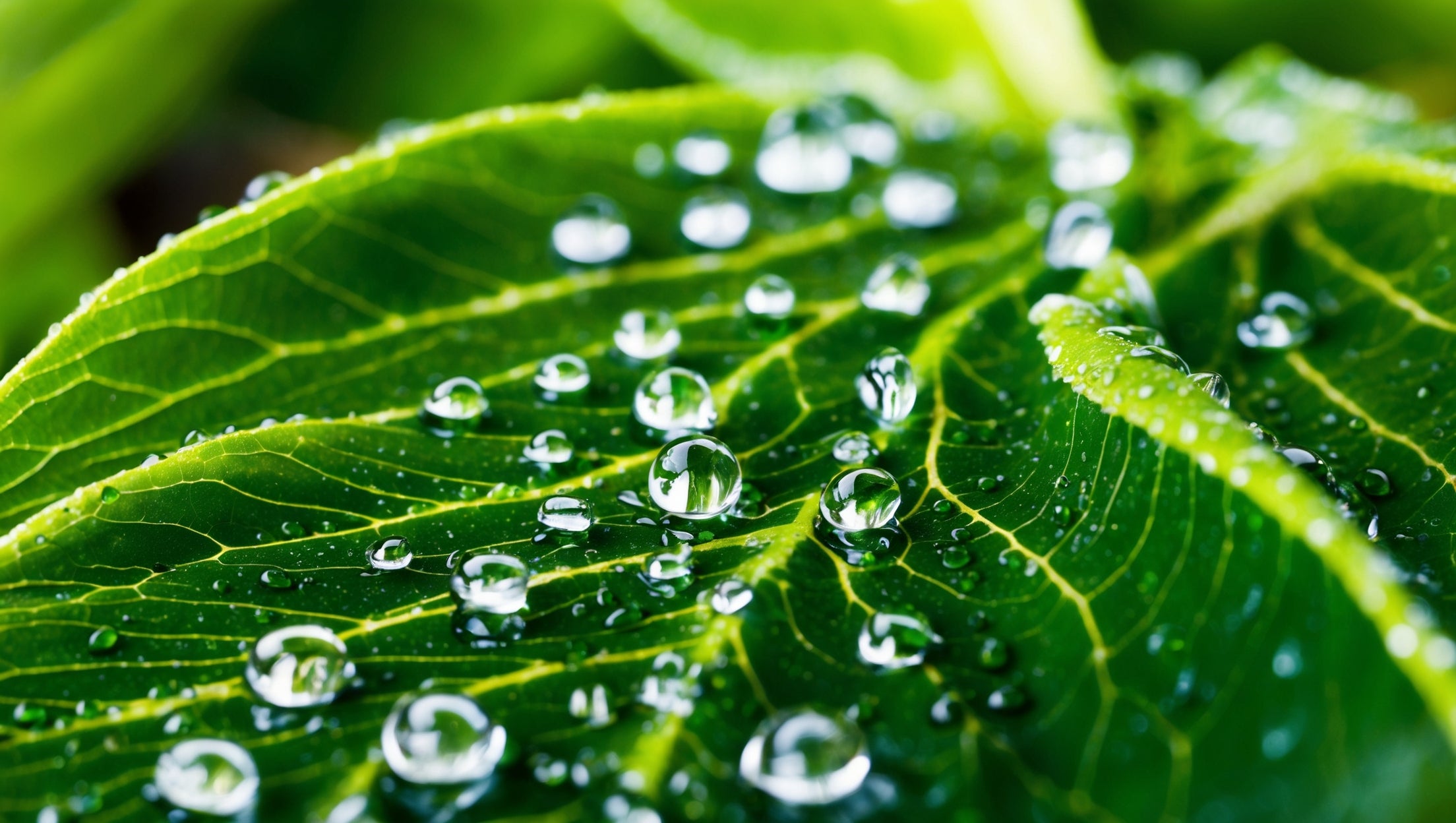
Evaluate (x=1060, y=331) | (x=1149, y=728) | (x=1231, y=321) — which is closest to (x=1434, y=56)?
(x=1231, y=321)

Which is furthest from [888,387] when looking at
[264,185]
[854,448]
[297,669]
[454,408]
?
[264,185]

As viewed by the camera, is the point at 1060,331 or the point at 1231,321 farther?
the point at 1231,321

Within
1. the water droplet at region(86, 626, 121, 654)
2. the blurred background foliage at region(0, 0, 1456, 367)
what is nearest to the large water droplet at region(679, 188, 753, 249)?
the blurred background foliage at region(0, 0, 1456, 367)

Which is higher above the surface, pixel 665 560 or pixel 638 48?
pixel 638 48

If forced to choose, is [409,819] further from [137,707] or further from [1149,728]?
[1149,728]

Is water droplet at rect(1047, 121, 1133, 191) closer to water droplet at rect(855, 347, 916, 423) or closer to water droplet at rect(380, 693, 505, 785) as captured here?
water droplet at rect(855, 347, 916, 423)

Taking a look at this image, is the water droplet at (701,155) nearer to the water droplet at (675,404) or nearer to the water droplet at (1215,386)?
the water droplet at (675,404)
